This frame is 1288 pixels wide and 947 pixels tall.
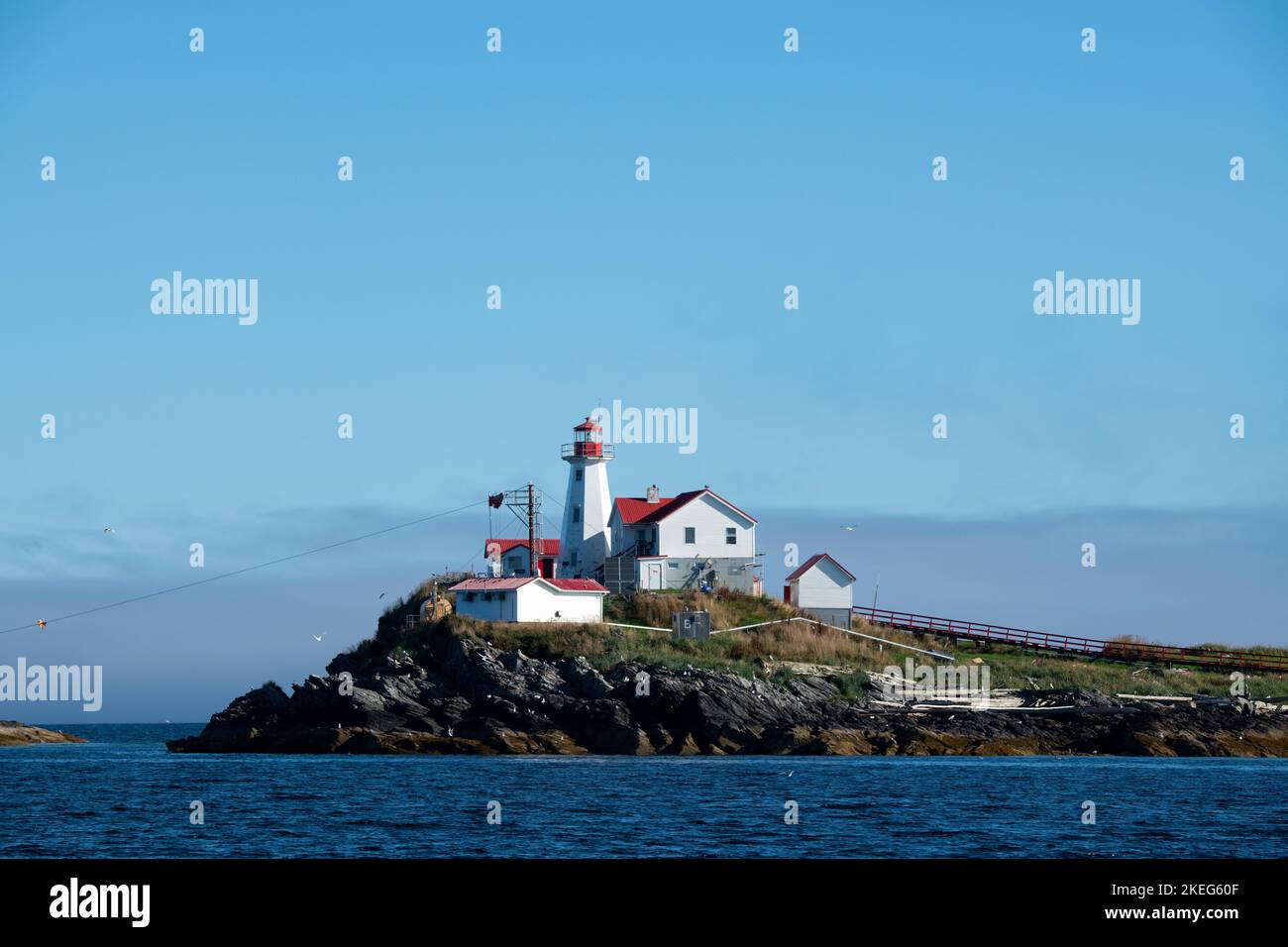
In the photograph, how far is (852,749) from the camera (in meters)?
50.5

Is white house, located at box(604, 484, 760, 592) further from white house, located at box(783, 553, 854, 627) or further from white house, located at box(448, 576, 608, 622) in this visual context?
white house, located at box(448, 576, 608, 622)

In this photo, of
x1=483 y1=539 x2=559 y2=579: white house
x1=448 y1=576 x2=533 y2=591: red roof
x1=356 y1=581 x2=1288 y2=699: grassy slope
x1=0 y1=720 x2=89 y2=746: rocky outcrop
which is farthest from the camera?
x1=0 y1=720 x2=89 y2=746: rocky outcrop

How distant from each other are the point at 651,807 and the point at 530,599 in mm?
27981

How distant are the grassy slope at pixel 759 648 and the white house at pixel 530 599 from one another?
1259 mm

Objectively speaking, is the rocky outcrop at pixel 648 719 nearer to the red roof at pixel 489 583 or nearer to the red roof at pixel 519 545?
the red roof at pixel 489 583

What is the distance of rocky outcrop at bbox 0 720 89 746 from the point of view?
7944 cm

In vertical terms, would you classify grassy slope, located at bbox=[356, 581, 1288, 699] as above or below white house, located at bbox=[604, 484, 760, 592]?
below

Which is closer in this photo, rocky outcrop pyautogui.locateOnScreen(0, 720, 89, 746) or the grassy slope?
the grassy slope

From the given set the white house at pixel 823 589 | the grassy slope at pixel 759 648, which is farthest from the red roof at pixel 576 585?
the white house at pixel 823 589

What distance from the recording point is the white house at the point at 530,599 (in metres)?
60.3

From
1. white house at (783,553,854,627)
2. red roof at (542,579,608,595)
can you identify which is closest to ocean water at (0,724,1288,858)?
red roof at (542,579,608,595)

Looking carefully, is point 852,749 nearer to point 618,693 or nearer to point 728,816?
point 618,693

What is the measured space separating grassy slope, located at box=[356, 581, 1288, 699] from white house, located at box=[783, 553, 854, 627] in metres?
1.31

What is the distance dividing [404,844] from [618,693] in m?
26.0
